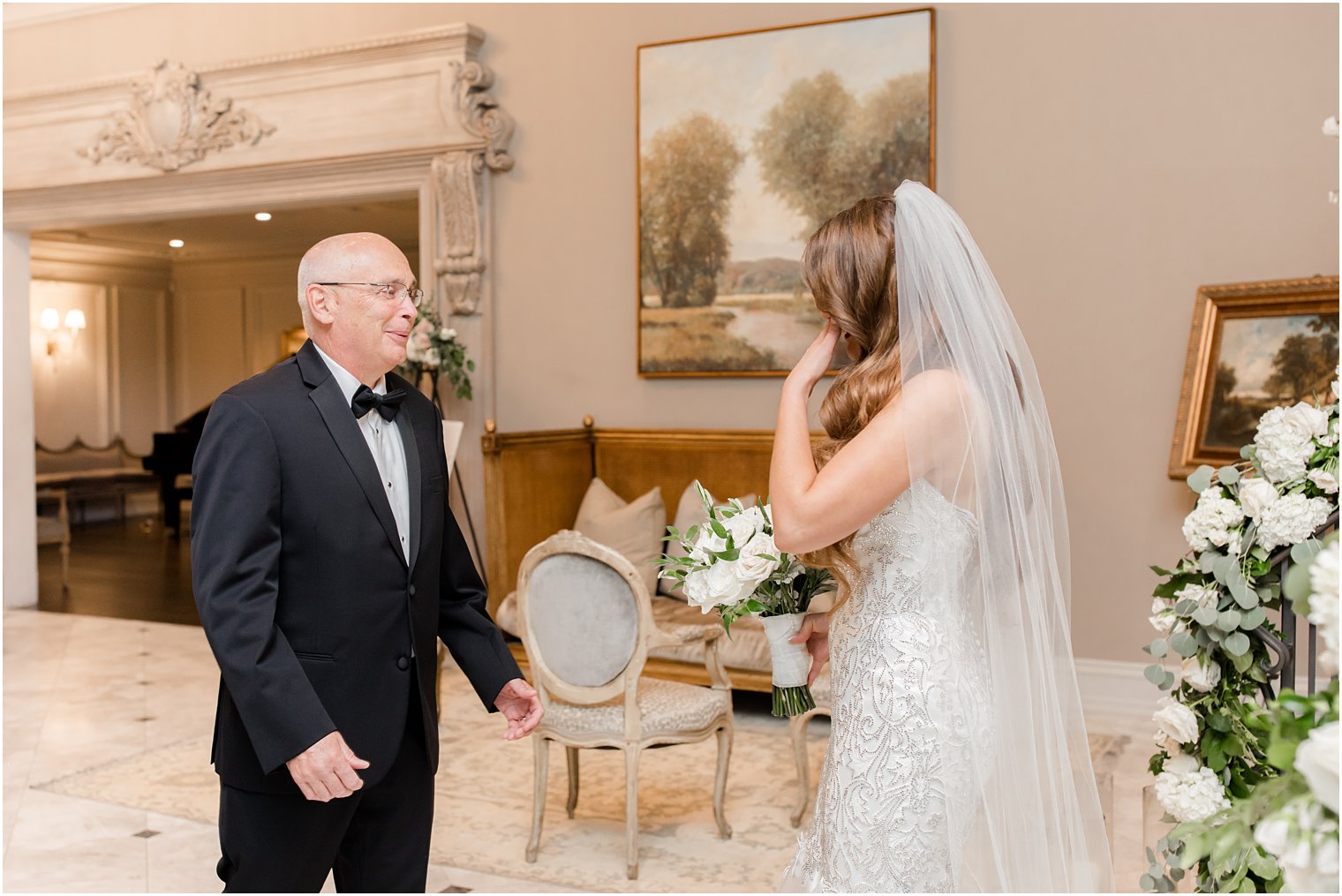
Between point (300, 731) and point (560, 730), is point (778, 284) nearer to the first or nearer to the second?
point (560, 730)

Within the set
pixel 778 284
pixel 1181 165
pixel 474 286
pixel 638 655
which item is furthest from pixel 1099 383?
pixel 474 286

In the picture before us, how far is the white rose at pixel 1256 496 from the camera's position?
1.81m

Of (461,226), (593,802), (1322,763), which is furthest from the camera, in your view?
(461,226)

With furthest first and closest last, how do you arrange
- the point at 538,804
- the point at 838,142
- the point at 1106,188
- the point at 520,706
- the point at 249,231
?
the point at 249,231 < the point at 838,142 < the point at 1106,188 < the point at 538,804 < the point at 520,706

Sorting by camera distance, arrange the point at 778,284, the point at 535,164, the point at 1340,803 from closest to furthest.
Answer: the point at 1340,803
the point at 778,284
the point at 535,164

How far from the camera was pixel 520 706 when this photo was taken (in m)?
2.58

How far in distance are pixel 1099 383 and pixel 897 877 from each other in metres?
4.33

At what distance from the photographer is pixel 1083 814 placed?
2.18 meters

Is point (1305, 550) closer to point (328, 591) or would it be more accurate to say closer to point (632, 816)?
point (328, 591)

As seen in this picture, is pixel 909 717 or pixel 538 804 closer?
pixel 909 717

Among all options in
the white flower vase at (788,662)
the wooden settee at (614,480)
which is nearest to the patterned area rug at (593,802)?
the wooden settee at (614,480)

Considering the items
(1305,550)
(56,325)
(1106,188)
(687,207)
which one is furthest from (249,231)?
(1305,550)

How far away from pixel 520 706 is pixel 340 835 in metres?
0.45

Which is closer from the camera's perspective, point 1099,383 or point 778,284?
point 1099,383
